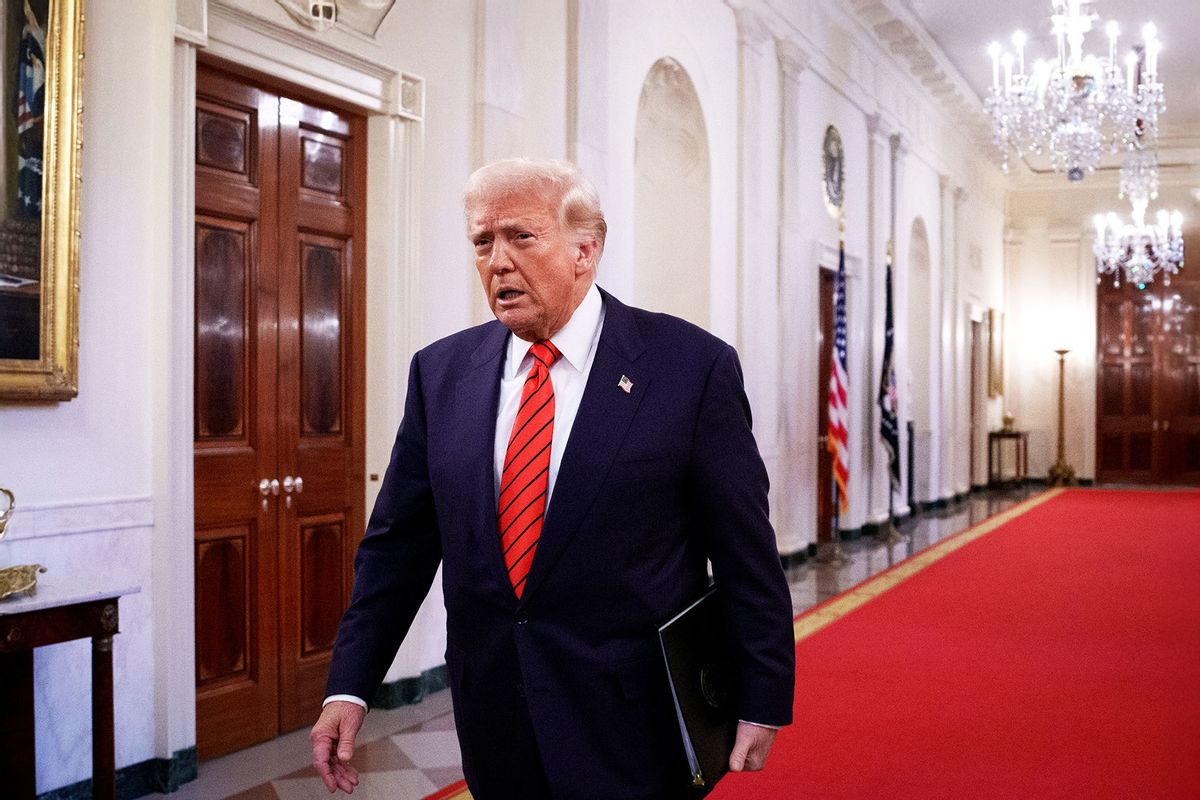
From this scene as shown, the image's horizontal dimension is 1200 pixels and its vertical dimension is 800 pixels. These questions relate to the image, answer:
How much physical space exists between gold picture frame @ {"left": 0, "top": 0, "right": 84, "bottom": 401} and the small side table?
1597cm

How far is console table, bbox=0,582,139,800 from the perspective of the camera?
3.25 m

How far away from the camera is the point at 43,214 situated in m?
3.61

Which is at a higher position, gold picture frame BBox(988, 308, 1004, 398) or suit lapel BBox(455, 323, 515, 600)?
gold picture frame BBox(988, 308, 1004, 398)

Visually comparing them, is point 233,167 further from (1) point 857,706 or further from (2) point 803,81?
(2) point 803,81

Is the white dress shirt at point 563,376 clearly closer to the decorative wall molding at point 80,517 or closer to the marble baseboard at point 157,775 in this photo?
the decorative wall molding at point 80,517

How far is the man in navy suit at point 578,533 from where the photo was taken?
178cm

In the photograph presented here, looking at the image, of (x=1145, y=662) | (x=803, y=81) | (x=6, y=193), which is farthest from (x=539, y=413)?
(x=803, y=81)

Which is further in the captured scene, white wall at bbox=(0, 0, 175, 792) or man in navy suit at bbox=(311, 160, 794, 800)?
white wall at bbox=(0, 0, 175, 792)

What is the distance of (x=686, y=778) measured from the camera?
1.85 meters

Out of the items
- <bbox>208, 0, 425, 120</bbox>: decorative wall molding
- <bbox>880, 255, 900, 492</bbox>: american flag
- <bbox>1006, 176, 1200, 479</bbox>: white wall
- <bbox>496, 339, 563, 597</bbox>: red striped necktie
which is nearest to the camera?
<bbox>496, 339, 563, 597</bbox>: red striped necktie

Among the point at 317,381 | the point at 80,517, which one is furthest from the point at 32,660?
the point at 317,381

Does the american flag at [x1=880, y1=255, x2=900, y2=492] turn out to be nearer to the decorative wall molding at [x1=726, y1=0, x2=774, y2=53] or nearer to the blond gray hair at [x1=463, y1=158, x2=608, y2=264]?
the decorative wall molding at [x1=726, y1=0, x2=774, y2=53]

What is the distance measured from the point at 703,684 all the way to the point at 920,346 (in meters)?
13.4

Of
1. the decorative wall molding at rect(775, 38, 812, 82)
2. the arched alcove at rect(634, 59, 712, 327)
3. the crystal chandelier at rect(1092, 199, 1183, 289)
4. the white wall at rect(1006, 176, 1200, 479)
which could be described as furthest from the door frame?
the white wall at rect(1006, 176, 1200, 479)
